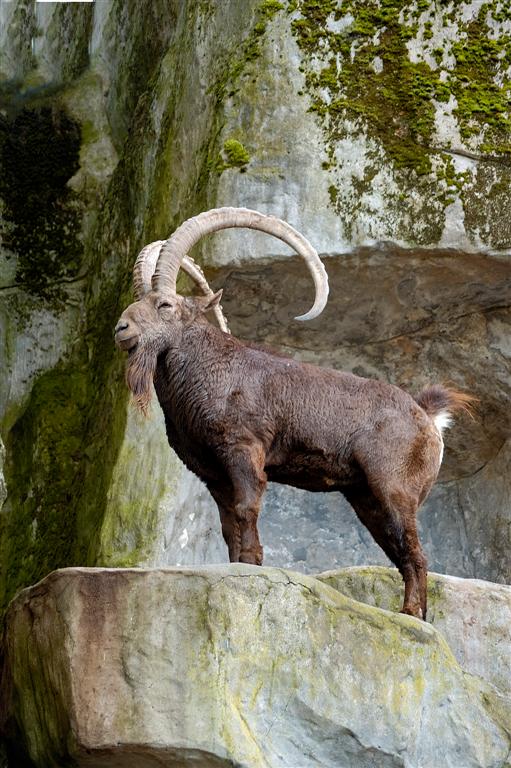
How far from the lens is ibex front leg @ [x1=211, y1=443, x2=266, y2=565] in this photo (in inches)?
334

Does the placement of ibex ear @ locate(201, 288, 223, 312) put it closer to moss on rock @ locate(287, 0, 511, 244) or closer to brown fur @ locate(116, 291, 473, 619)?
brown fur @ locate(116, 291, 473, 619)

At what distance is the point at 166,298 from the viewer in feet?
29.2

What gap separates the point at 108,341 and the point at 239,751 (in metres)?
5.54

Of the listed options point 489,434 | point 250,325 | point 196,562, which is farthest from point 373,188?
point 196,562

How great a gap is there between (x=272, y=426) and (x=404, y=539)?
1124 mm

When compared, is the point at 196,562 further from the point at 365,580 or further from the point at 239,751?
the point at 239,751

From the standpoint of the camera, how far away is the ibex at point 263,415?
28.6ft

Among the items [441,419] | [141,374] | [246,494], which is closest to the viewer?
[246,494]

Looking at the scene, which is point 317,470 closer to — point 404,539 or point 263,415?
point 263,415

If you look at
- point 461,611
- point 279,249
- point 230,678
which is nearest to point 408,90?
point 279,249

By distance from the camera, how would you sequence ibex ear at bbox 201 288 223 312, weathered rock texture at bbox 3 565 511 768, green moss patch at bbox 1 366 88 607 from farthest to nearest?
1. green moss patch at bbox 1 366 88 607
2. ibex ear at bbox 201 288 223 312
3. weathered rock texture at bbox 3 565 511 768

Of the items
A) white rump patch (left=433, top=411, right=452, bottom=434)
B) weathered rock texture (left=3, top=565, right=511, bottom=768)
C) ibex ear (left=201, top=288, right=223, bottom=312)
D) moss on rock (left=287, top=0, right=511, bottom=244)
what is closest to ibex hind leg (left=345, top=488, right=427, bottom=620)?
weathered rock texture (left=3, top=565, right=511, bottom=768)

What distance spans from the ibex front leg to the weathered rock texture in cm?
34

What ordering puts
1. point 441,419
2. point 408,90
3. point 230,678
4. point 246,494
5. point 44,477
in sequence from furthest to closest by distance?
1. point 44,477
2. point 408,90
3. point 441,419
4. point 246,494
5. point 230,678
